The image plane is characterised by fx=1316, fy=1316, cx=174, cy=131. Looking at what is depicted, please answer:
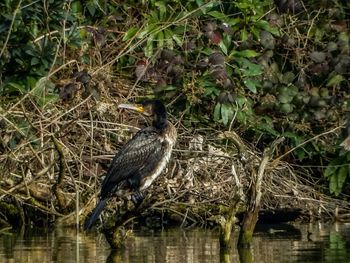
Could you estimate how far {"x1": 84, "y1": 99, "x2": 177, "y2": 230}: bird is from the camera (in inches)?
473

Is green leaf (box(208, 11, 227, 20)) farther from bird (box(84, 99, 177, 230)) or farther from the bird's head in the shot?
bird (box(84, 99, 177, 230))

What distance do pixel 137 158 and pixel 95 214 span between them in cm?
85

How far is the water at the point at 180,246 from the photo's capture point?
9.73 metres

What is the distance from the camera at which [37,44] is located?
13.5 metres

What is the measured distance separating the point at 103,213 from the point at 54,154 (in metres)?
0.80

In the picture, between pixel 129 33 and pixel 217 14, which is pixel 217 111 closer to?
pixel 217 14

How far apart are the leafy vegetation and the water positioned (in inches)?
71.5

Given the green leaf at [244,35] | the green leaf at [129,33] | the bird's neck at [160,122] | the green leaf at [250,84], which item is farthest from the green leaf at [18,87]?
the green leaf at [244,35]

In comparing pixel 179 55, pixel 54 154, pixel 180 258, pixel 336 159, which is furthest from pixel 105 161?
pixel 180 258

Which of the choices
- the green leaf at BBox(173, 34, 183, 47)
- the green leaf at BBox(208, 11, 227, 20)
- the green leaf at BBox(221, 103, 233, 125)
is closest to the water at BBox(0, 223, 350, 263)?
the green leaf at BBox(221, 103, 233, 125)

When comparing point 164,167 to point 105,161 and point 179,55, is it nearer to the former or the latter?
point 105,161

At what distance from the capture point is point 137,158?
1212 cm

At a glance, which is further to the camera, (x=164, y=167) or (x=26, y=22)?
(x=26, y=22)

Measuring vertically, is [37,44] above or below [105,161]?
above
